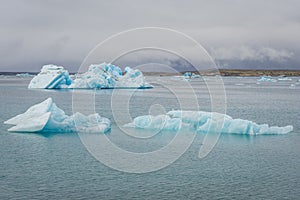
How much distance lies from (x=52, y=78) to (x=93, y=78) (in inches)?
222

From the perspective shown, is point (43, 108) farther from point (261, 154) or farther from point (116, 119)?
point (261, 154)

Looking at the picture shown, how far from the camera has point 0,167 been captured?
10539 mm

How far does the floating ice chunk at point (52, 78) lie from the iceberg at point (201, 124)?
2948cm

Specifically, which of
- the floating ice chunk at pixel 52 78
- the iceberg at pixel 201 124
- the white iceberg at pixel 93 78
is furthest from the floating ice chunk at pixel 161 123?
the floating ice chunk at pixel 52 78

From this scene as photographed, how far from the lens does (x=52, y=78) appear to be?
46656 mm

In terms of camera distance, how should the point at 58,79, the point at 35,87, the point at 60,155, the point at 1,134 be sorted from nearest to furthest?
the point at 60,155, the point at 1,134, the point at 58,79, the point at 35,87

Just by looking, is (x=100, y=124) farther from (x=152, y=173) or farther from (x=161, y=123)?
(x=152, y=173)

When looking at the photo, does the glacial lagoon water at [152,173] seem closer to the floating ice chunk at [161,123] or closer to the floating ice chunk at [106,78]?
the floating ice chunk at [161,123]

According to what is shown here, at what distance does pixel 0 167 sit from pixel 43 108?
19.8 feet

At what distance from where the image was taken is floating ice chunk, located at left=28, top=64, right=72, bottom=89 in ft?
149

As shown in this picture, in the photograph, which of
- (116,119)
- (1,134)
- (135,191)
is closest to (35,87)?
(116,119)

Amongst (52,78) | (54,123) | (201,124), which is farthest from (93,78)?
(54,123)

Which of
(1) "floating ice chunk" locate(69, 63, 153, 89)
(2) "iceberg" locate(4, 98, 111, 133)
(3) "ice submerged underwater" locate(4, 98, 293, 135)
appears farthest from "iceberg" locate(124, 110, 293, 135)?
(1) "floating ice chunk" locate(69, 63, 153, 89)

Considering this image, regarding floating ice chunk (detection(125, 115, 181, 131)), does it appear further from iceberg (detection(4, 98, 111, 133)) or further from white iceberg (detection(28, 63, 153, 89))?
white iceberg (detection(28, 63, 153, 89))
